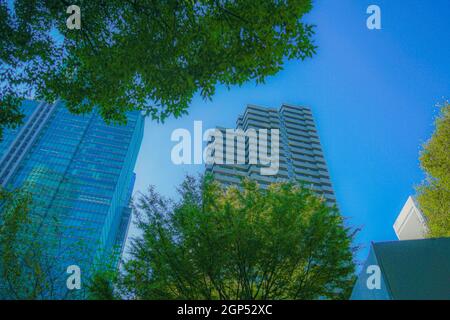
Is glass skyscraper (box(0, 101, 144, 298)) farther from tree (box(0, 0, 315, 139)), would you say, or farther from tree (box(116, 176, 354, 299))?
tree (box(0, 0, 315, 139))

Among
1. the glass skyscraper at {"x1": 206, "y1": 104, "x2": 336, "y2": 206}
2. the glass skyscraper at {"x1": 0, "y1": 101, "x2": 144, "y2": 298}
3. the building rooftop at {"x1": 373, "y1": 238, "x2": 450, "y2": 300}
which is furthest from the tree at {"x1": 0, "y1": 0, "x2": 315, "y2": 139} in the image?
the glass skyscraper at {"x1": 0, "y1": 101, "x2": 144, "y2": 298}

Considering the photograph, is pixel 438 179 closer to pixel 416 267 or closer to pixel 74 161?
pixel 416 267

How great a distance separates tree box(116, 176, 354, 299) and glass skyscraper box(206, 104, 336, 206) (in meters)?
49.5

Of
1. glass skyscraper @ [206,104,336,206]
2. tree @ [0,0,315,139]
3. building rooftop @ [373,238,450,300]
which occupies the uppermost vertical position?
glass skyscraper @ [206,104,336,206]

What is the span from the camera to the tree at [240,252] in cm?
726

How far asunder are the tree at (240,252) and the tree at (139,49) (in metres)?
3.17

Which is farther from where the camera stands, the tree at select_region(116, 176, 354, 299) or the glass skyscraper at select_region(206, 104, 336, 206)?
the glass skyscraper at select_region(206, 104, 336, 206)

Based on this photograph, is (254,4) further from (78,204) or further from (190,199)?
(78,204)

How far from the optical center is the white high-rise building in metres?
14.5

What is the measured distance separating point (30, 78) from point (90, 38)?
1566 millimetres

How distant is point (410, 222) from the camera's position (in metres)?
15.6

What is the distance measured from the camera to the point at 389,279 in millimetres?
4480

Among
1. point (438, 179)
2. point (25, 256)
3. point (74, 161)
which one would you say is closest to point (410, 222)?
point (438, 179)

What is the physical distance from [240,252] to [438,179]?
9031mm
